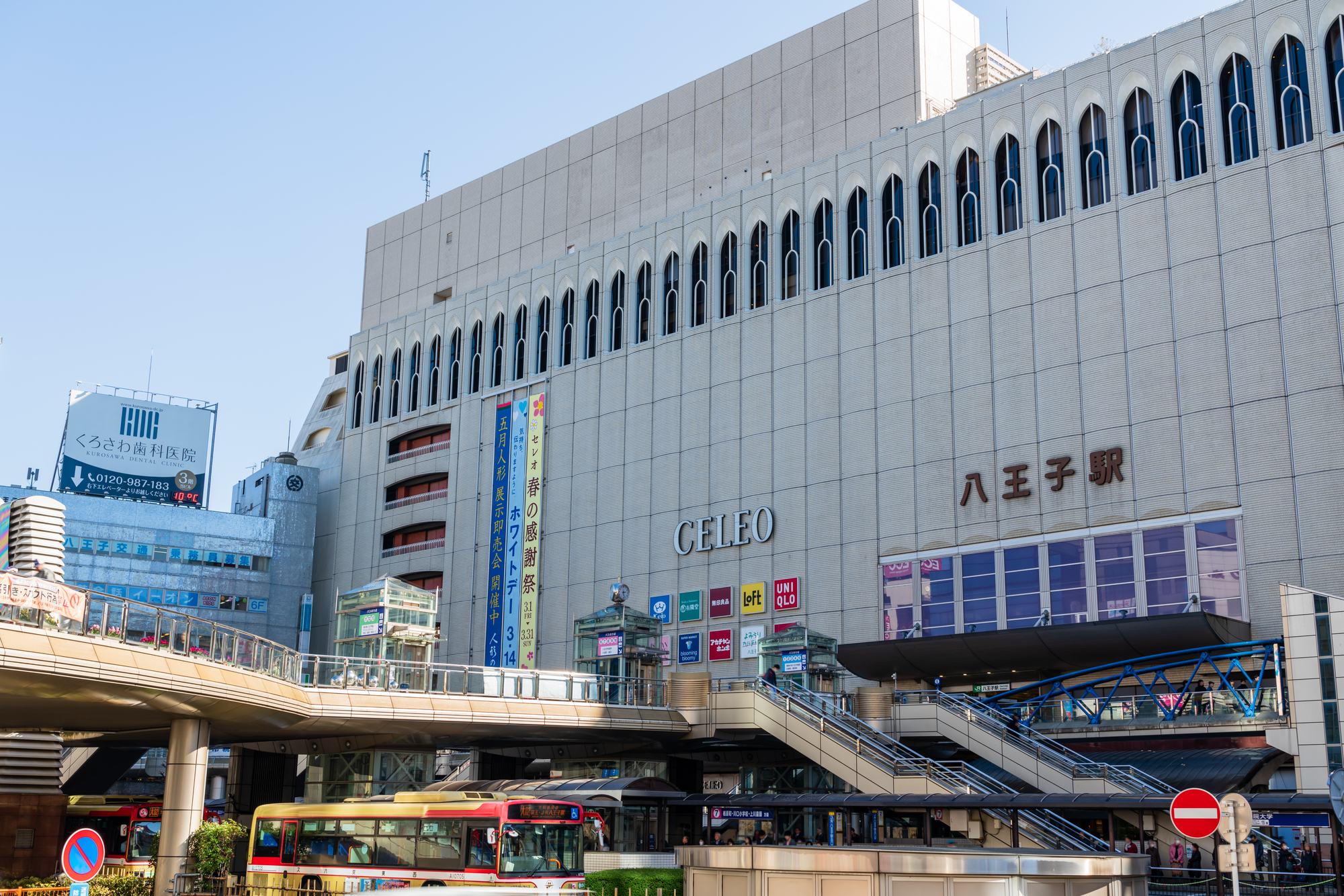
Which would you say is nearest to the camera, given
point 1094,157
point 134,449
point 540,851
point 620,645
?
point 540,851

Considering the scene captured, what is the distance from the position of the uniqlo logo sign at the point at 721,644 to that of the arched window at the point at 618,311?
56.7 ft

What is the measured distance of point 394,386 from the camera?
8594cm

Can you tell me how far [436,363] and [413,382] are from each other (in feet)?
8.15

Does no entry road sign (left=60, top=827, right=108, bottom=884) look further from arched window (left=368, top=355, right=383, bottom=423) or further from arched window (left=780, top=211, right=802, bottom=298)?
arched window (left=368, top=355, right=383, bottom=423)

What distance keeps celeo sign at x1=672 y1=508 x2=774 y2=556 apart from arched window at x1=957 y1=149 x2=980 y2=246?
1521cm

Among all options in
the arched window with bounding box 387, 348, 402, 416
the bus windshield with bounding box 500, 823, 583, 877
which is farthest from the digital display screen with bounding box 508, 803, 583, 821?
the arched window with bounding box 387, 348, 402, 416

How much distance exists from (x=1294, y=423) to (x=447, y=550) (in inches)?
1848

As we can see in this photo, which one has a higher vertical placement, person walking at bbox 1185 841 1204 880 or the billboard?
the billboard

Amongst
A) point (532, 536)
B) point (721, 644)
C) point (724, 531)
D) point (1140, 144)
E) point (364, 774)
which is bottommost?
point (364, 774)

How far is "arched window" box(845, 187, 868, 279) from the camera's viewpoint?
6097 cm

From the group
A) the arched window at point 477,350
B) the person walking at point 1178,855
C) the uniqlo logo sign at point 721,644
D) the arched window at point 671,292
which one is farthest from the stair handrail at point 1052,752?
the arched window at point 477,350

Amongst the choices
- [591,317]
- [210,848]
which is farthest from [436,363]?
[210,848]

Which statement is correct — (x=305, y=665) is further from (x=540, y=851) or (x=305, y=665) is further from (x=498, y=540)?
(x=498, y=540)

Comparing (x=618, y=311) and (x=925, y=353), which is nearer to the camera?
(x=925, y=353)
